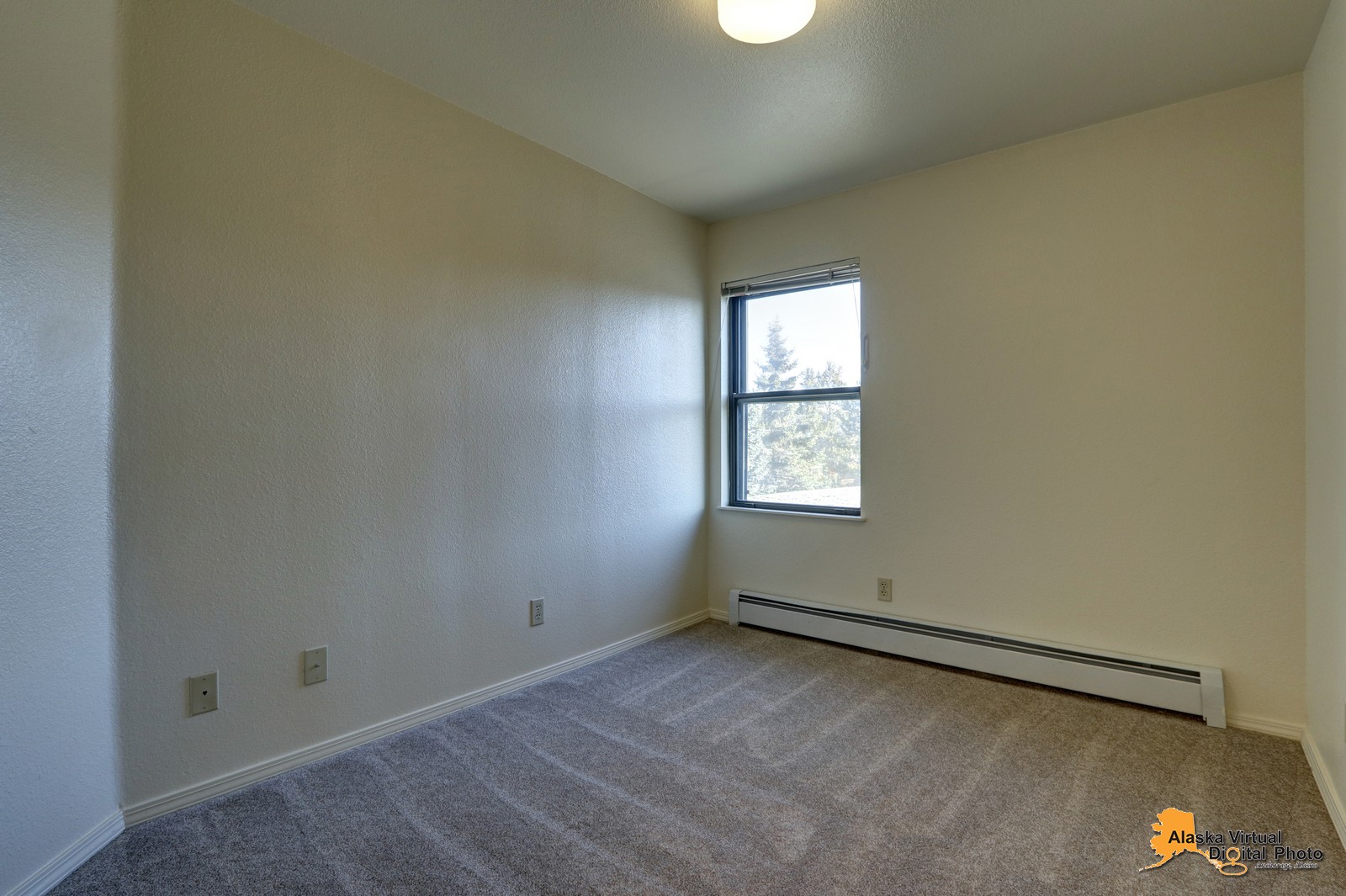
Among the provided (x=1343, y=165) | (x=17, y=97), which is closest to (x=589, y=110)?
(x=17, y=97)

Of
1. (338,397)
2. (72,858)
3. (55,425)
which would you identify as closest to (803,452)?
(338,397)

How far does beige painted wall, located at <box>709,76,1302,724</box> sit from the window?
13 centimetres

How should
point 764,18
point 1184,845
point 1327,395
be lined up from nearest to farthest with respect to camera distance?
point 1184,845 → point 764,18 → point 1327,395

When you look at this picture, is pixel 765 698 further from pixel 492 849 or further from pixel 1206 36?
pixel 1206 36

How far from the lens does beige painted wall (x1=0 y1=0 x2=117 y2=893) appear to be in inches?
55.7

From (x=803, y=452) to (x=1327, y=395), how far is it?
2059 mm

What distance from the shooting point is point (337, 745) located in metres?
2.16

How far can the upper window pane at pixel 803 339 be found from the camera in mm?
3341

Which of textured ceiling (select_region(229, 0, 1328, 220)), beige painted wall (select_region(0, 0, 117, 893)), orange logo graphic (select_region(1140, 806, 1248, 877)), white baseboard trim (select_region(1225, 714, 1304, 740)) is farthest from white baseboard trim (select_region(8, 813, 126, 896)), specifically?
white baseboard trim (select_region(1225, 714, 1304, 740))

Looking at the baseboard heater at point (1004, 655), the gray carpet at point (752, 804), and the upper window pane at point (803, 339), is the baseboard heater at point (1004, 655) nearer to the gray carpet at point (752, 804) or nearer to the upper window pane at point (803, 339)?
the gray carpet at point (752, 804)

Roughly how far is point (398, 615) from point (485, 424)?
2.65ft

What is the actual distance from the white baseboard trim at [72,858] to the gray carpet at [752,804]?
0.11 ft

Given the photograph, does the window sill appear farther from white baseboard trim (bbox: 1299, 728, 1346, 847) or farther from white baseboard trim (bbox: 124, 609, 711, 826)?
white baseboard trim (bbox: 1299, 728, 1346, 847)

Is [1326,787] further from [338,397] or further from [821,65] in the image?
[338,397]
